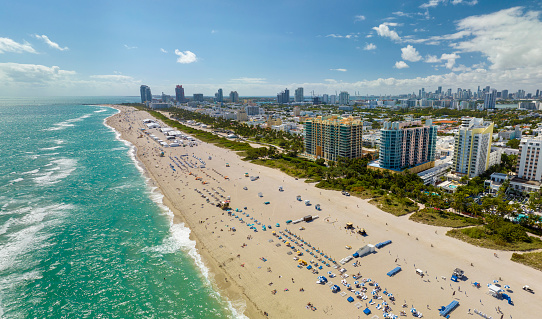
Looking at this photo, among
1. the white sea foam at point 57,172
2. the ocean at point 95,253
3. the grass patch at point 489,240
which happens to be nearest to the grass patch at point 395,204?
the grass patch at point 489,240

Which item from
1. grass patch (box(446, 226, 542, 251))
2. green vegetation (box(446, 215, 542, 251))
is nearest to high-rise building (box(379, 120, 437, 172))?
green vegetation (box(446, 215, 542, 251))

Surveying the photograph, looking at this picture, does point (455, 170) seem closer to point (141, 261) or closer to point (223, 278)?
point (223, 278)

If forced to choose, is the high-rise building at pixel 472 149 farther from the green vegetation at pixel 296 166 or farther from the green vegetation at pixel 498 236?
the green vegetation at pixel 296 166

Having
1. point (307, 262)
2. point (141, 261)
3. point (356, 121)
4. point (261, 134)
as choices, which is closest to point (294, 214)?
point (307, 262)

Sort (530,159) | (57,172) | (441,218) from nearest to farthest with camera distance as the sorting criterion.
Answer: (441,218) < (530,159) < (57,172)

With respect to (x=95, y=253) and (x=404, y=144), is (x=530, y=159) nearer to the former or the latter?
(x=404, y=144)

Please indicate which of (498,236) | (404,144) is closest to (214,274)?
(498,236)
